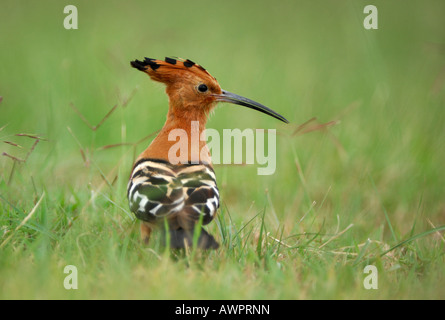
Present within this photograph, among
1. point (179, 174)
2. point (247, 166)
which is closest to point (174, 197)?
point (179, 174)

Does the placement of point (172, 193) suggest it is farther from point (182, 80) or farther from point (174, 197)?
point (182, 80)

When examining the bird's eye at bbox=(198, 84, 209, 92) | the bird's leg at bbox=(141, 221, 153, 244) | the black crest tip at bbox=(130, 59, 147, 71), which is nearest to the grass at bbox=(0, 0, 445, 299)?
the bird's leg at bbox=(141, 221, 153, 244)

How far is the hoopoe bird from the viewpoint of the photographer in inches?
91.3

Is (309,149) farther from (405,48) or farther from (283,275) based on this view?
(405,48)

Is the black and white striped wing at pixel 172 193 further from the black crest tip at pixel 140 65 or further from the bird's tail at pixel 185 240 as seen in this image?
the black crest tip at pixel 140 65

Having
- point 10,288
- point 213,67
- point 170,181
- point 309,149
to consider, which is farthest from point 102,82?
point 10,288

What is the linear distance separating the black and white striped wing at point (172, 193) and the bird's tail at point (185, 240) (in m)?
0.07

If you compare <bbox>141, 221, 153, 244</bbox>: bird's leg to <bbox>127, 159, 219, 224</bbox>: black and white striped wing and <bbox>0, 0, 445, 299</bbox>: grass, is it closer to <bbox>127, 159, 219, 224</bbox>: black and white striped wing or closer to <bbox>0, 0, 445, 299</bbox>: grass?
<bbox>0, 0, 445, 299</bbox>: grass

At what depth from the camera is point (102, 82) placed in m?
5.43

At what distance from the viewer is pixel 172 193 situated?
2367 mm

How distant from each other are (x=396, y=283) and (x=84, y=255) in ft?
4.35

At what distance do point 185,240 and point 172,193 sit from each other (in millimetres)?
228

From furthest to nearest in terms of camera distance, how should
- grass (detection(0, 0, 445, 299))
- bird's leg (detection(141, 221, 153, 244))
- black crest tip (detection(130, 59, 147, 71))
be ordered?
black crest tip (detection(130, 59, 147, 71))
bird's leg (detection(141, 221, 153, 244))
grass (detection(0, 0, 445, 299))
